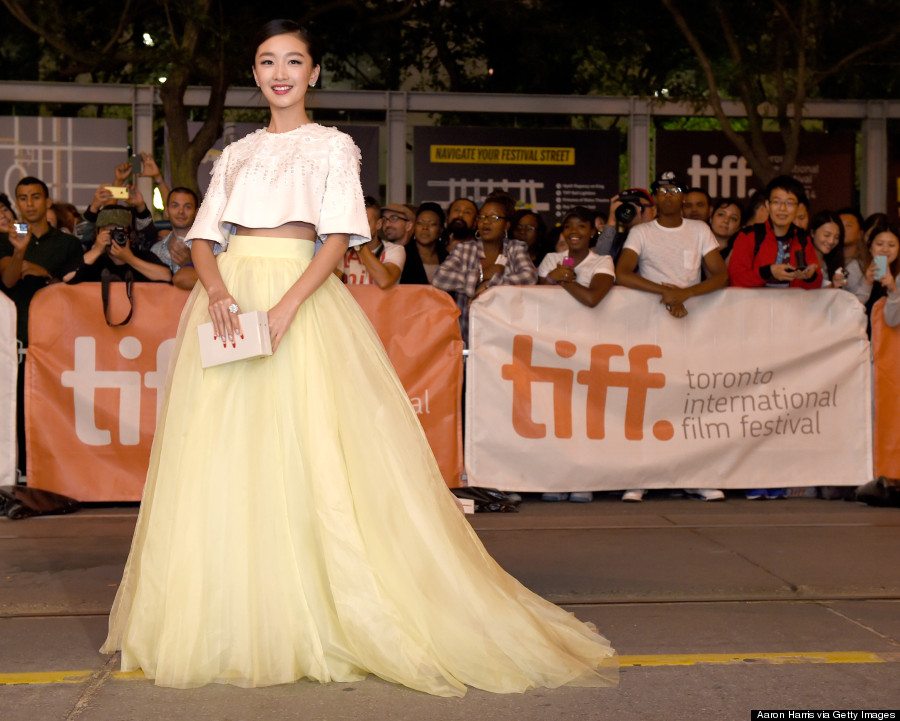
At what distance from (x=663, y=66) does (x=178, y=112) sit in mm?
6977

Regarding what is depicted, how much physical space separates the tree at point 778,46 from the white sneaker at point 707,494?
808 cm

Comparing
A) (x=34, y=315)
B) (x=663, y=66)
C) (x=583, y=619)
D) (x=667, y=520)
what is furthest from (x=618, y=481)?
(x=663, y=66)

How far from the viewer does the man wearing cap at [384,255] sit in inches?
336

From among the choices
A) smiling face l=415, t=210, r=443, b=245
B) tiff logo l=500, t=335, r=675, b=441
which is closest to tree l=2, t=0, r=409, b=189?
smiling face l=415, t=210, r=443, b=245

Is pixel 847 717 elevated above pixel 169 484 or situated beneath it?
situated beneath

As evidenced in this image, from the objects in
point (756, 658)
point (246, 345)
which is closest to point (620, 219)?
point (756, 658)

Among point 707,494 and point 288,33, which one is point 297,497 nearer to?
point 288,33

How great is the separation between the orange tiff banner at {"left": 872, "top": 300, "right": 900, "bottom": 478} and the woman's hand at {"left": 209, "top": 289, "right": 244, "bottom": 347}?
19.4 feet

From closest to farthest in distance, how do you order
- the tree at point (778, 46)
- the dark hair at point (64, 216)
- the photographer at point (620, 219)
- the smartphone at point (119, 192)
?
the photographer at point (620, 219)
the smartphone at point (119, 192)
the dark hair at point (64, 216)
the tree at point (778, 46)

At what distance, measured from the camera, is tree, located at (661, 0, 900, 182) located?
15.6 metres

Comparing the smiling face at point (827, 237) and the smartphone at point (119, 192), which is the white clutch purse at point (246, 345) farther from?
the smiling face at point (827, 237)

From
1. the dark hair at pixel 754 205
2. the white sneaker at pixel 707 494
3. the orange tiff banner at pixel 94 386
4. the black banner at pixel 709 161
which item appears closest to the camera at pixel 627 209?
the dark hair at pixel 754 205

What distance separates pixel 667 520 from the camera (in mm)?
7930

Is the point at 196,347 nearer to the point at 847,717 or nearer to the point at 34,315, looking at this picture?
the point at 847,717
